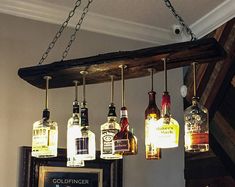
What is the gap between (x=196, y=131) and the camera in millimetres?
1581

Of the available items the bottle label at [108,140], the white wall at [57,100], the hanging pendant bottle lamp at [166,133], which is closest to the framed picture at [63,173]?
the white wall at [57,100]

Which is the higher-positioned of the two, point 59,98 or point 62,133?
point 59,98

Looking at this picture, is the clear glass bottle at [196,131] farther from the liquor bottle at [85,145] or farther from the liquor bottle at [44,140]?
the liquor bottle at [44,140]

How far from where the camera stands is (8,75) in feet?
8.34

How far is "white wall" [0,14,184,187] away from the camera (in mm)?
2488

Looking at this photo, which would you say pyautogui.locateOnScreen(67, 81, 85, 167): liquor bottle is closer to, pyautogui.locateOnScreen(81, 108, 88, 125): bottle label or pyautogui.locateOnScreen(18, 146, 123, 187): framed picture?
pyautogui.locateOnScreen(81, 108, 88, 125): bottle label

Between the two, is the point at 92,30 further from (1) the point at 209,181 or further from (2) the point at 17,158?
(1) the point at 209,181

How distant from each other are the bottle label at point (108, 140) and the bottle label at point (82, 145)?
63mm

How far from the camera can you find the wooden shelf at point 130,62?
158 centimetres

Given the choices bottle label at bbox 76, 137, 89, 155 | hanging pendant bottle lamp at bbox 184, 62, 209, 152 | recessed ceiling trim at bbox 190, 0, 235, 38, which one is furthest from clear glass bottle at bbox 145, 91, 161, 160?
recessed ceiling trim at bbox 190, 0, 235, 38

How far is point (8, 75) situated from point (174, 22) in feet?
3.52

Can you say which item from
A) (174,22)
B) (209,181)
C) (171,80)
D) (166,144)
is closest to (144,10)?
(174,22)

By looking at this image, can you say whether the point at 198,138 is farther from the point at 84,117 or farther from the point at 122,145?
the point at 84,117

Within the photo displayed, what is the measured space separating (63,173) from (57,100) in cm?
42
